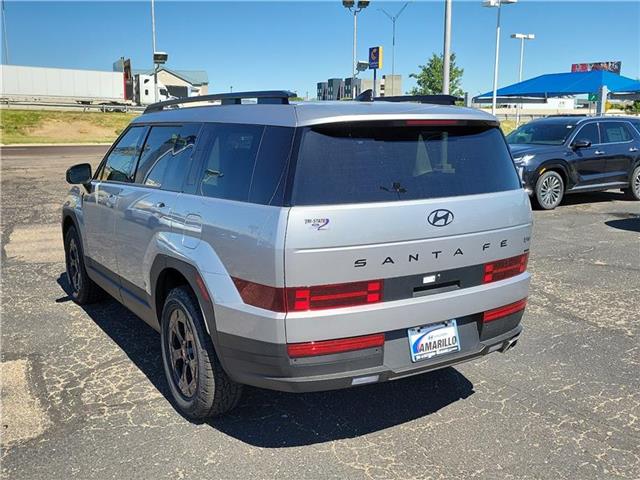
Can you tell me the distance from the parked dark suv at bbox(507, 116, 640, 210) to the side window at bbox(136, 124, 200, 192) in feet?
27.2

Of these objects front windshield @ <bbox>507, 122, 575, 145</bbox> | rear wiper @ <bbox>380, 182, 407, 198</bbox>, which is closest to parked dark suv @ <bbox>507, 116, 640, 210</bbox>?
front windshield @ <bbox>507, 122, 575, 145</bbox>

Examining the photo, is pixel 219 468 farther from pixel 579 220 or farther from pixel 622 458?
pixel 579 220

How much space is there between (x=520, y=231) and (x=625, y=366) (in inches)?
63.5

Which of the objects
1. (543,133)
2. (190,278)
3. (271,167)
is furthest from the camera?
(543,133)

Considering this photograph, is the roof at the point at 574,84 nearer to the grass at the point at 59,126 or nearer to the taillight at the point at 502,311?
the taillight at the point at 502,311

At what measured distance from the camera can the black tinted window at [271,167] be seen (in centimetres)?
282

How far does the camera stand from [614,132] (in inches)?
492

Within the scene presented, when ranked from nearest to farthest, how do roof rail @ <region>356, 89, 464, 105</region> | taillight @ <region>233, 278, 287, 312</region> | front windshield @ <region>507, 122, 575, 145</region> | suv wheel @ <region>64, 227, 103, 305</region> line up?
taillight @ <region>233, 278, 287, 312</region>, roof rail @ <region>356, 89, 464, 105</region>, suv wheel @ <region>64, 227, 103, 305</region>, front windshield @ <region>507, 122, 575, 145</region>

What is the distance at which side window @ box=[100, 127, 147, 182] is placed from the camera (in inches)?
174

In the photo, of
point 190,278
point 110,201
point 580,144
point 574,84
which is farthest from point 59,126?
point 190,278

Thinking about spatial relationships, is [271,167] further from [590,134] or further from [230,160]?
[590,134]

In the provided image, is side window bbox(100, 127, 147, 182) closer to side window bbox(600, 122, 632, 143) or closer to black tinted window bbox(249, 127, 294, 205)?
black tinted window bbox(249, 127, 294, 205)

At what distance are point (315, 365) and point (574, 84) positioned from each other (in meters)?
21.9

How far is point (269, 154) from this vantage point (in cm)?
295
